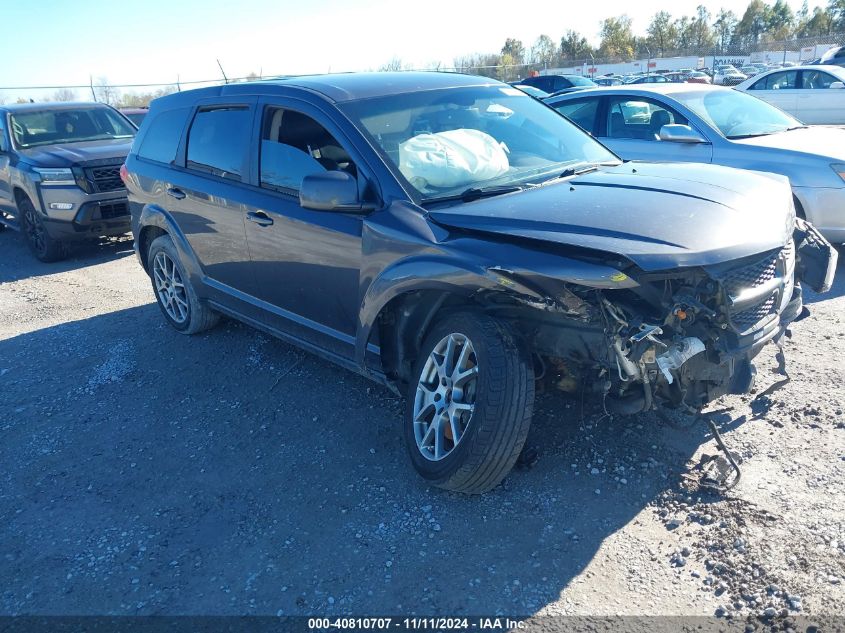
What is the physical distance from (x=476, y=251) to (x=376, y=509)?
1351 millimetres

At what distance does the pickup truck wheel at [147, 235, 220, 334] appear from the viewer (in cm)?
568

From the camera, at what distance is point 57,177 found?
8.91 metres

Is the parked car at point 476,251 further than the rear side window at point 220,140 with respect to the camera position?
No

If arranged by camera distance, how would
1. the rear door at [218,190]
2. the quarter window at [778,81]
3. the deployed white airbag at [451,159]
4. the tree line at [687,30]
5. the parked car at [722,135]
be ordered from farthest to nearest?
the tree line at [687,30]
the quarter window at [778,81]
the parked car at [722,135]
the rear door at [218,190]
the deployed white airbag at [451,159]

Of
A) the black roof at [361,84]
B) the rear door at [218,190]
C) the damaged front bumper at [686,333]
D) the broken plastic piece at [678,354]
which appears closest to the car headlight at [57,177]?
the rear door at [218,190]

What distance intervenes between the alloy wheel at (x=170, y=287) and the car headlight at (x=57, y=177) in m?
3.75

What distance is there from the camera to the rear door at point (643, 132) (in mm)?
7164

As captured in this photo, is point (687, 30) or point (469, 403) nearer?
point (469, 403)

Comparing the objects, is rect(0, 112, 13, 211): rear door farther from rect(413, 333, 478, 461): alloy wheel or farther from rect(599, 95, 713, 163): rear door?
rect(413, 333, 478, 461): alloy wheel

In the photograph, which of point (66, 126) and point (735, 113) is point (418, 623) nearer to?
point (735, 113)

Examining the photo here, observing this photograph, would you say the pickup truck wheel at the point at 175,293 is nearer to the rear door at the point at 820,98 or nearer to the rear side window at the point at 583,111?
the rear side window at the point at 583,111

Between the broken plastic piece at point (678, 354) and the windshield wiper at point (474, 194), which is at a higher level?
the windshield wiper at point (474, 194)

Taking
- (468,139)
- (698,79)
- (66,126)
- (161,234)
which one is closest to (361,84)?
(468,139)

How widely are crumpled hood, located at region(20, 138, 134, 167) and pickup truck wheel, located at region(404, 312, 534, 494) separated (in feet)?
23.9
